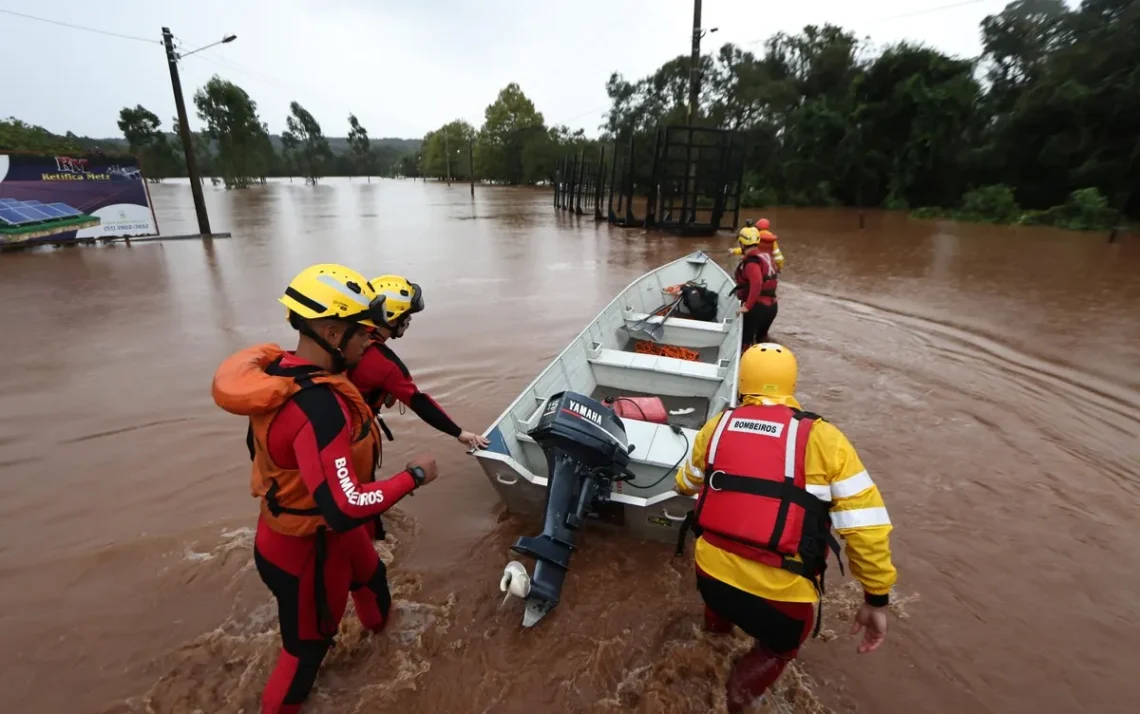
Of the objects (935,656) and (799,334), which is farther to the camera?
(799,334)

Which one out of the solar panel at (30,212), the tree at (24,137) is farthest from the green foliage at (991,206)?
the tree at (24,137)

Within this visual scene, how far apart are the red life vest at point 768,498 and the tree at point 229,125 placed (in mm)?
62734

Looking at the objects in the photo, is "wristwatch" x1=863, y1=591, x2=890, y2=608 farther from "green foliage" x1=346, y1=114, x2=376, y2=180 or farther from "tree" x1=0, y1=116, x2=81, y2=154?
"green foliage" x1=346, y1=114, x2=376, y2=180

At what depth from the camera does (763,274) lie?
6121 mm

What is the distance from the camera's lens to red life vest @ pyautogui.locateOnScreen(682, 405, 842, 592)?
6.09 feet

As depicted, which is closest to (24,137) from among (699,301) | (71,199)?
(71,199)

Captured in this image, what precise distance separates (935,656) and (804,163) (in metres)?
30.1

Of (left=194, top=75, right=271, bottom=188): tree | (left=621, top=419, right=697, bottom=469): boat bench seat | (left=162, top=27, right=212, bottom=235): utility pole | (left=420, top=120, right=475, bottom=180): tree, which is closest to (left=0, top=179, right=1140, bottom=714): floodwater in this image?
(left=621, top=419, right=697, bottom=469): boat bench seat

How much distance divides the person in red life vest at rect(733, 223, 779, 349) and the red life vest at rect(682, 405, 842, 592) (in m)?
4.26

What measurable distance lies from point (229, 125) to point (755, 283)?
208ft

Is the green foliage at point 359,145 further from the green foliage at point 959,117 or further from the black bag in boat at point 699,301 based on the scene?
the black bag in boat at point 699,301

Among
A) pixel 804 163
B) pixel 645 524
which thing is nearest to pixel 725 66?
pixel 804 163

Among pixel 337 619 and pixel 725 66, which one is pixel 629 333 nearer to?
pixel 337 619

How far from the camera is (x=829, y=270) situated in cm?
1305
